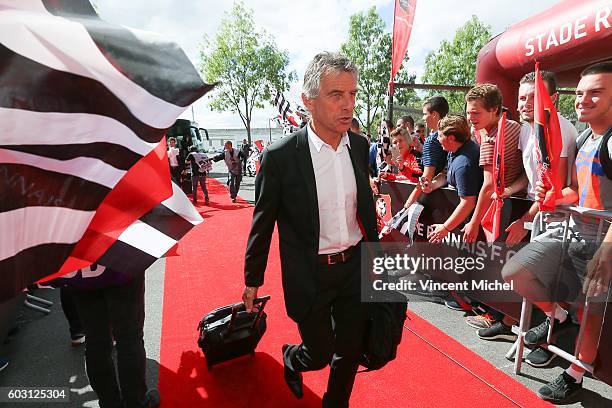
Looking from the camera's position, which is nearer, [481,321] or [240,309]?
[240,309]

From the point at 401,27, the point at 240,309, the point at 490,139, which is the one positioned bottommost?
the point at 240,309

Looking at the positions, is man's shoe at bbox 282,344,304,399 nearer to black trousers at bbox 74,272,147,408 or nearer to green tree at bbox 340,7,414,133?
black trousers at bbox 74,272,147,408

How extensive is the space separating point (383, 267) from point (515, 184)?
4.84 feet

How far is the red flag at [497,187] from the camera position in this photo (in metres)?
2.81

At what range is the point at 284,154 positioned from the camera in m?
1.99

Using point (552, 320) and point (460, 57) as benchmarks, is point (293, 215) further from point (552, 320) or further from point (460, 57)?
point (460, 57)

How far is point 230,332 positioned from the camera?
2691 millimetres

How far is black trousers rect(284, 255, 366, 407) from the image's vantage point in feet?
6.82

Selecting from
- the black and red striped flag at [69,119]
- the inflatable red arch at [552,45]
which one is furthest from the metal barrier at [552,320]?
the inflatable red arch at [552,45]

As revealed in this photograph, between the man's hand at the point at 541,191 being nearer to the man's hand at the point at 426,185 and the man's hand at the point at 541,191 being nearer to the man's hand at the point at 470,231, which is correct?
the man's hand at the point at 470,231

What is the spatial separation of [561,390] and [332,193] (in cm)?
204

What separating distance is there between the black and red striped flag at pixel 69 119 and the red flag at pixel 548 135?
2.06 meters

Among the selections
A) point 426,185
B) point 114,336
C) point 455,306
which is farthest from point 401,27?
point 114,336

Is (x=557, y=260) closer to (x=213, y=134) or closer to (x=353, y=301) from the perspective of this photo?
(x=353, y=301)
